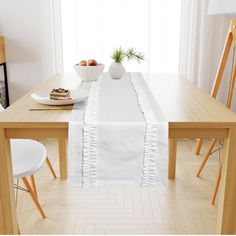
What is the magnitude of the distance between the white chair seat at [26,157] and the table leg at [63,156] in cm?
49

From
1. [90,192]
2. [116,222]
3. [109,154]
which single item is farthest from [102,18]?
[109,154]

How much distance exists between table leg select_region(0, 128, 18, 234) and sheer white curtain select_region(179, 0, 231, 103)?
2384 millimetres

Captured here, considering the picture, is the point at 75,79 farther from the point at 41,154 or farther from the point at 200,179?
the point at 200,179

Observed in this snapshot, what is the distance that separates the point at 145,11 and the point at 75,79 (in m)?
1.36

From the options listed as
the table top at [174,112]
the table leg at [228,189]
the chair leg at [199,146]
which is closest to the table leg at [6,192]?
the table top at [174,112]

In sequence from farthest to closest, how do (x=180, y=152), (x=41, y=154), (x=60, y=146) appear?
(x=180, y=152) < (x=60, y=146) < (x=41, y=154)

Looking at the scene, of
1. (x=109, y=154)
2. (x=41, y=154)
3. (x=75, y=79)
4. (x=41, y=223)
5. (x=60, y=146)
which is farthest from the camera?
(x=60, y=146)

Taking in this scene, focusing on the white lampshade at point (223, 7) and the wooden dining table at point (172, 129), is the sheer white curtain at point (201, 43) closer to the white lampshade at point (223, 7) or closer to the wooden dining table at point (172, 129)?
the white lampshade at point (223, 7)

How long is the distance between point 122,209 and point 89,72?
2.95 ft

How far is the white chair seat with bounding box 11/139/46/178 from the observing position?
1703 millimetres

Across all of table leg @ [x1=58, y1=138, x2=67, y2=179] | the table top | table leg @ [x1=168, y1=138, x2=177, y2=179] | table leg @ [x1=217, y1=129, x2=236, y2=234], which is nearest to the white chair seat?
the table top

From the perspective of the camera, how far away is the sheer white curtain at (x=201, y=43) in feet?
10.7

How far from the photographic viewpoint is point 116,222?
2047 millimetres

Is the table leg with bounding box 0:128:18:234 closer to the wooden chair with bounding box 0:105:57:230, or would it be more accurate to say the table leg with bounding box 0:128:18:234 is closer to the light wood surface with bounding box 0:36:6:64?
the wooden chair with bounding box 0:105:57:230
